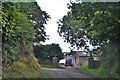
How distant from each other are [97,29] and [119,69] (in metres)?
2.97

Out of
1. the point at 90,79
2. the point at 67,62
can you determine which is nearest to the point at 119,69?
the point at 90,79

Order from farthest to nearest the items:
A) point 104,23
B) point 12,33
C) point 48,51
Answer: point 48,51 → point 104,23 → point 12,33

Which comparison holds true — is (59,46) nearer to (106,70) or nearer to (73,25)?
(73,25)

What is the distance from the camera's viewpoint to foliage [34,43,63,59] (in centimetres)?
2354

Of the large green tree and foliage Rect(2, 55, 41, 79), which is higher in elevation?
the large green tree

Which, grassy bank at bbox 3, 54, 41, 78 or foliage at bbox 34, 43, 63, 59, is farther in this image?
foliage at bbox 34, 43, 63, 59

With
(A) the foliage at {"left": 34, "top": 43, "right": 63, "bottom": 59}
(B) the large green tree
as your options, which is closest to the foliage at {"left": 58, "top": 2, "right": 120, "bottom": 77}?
(B) the large green tree

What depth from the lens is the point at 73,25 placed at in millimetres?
22469

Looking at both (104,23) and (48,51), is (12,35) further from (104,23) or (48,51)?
(48,51)

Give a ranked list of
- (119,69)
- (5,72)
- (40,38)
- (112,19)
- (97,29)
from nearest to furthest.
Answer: (5,72)
(112,19)
(97,29)
(119,69)
(40,38)

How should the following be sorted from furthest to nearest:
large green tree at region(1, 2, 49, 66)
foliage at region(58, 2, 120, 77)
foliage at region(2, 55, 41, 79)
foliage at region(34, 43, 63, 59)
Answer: foliage at region(34, 43, 63, 59) < foliage at region(58, 2, 120, 77) < foliage at region(2, 55, 41, 79) < large green tree at region(1, 2, 49, 66)

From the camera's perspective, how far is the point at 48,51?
25312 millimetres

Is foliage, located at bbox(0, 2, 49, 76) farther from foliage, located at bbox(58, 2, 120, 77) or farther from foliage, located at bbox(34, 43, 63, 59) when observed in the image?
foliage, located at bbox(34, 43, 63, 59)

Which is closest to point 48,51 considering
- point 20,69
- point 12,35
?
point 20,69
